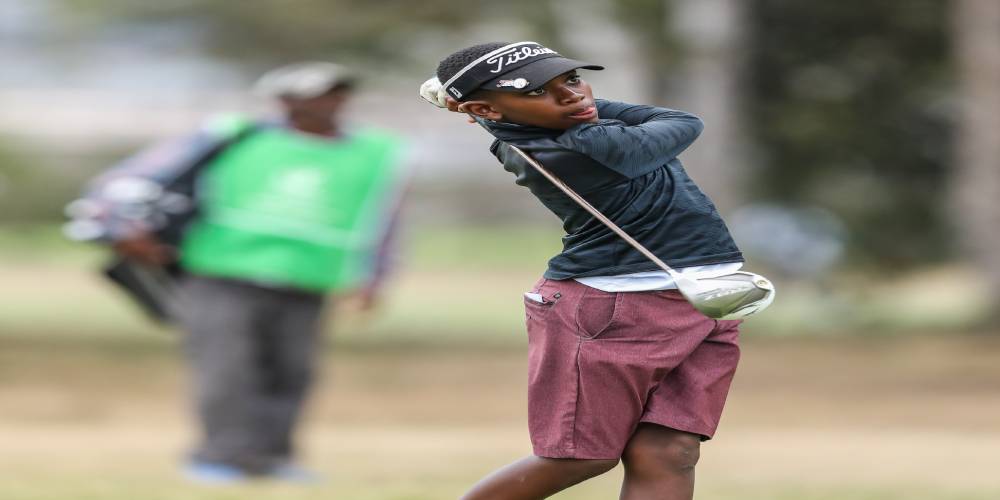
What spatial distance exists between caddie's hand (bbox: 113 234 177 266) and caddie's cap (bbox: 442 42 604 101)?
414 cm

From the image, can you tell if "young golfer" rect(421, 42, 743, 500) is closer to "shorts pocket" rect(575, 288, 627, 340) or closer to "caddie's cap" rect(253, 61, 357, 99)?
"shorts pocket" rect(575, 288, 627, 340)

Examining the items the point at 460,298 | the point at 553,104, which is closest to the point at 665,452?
the point at 553,104

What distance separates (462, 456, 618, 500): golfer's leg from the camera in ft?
14.8

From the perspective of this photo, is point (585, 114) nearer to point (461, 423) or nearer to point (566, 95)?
point (566, 95)

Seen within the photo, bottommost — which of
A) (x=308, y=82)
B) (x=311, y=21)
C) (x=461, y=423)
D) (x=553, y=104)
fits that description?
(x=553, y=104)

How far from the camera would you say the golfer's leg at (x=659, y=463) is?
14.8 feet

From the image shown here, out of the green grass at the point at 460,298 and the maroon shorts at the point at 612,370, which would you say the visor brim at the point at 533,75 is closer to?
the maroon shorts at the point at 612,370

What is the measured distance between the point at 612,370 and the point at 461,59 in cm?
88

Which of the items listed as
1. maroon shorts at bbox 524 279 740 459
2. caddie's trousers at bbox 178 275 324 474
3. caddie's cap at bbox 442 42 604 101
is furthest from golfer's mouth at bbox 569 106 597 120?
caddie's trousers at bbox 178 275 324 474

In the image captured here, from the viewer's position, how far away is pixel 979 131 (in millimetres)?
15344

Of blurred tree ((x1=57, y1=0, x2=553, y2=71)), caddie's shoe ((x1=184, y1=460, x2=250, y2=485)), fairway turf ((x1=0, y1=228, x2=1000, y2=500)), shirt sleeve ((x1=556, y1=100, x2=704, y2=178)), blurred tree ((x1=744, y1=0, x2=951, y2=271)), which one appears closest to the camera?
shirt sleeve ((x1=556, y1=100, x2=704, y2=178))

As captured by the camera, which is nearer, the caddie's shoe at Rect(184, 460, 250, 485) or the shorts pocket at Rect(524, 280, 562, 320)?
the shorts pocket at Rect(524, 280, 562, 320)

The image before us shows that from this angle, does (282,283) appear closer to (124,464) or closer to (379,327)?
(124,464)

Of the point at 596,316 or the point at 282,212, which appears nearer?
the point at 596,316
